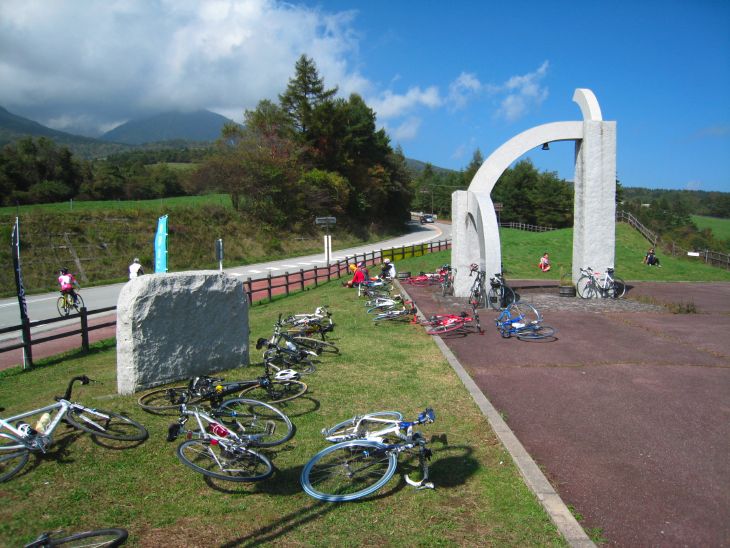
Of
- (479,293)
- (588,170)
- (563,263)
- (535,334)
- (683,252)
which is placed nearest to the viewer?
(535,334)

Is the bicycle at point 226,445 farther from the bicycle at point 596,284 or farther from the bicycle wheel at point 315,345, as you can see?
the bicycle at point 596,284

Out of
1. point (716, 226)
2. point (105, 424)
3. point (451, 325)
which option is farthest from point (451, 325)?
point (716, 226)

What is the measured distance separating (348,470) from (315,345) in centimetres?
477

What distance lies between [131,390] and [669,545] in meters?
6.34

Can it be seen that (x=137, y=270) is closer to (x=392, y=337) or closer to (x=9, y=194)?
(x=392, y=337)

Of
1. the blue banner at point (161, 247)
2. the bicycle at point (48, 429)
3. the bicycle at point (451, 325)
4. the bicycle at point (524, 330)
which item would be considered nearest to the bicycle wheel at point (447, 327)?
the bicycle at point (451, 325)

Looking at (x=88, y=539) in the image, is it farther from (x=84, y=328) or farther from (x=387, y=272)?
(x=387, y=272)

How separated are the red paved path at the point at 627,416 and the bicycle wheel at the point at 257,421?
2690 millimetres

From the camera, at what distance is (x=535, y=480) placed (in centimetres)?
448

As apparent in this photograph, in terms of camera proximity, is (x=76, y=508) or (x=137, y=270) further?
(x=137, y=270)

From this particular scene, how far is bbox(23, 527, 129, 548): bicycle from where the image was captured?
123 inches

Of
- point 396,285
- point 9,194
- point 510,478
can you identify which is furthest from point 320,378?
point 9,194

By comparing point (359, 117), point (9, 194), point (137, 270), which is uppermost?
point (359, 117)

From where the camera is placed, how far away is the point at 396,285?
19.1 m
